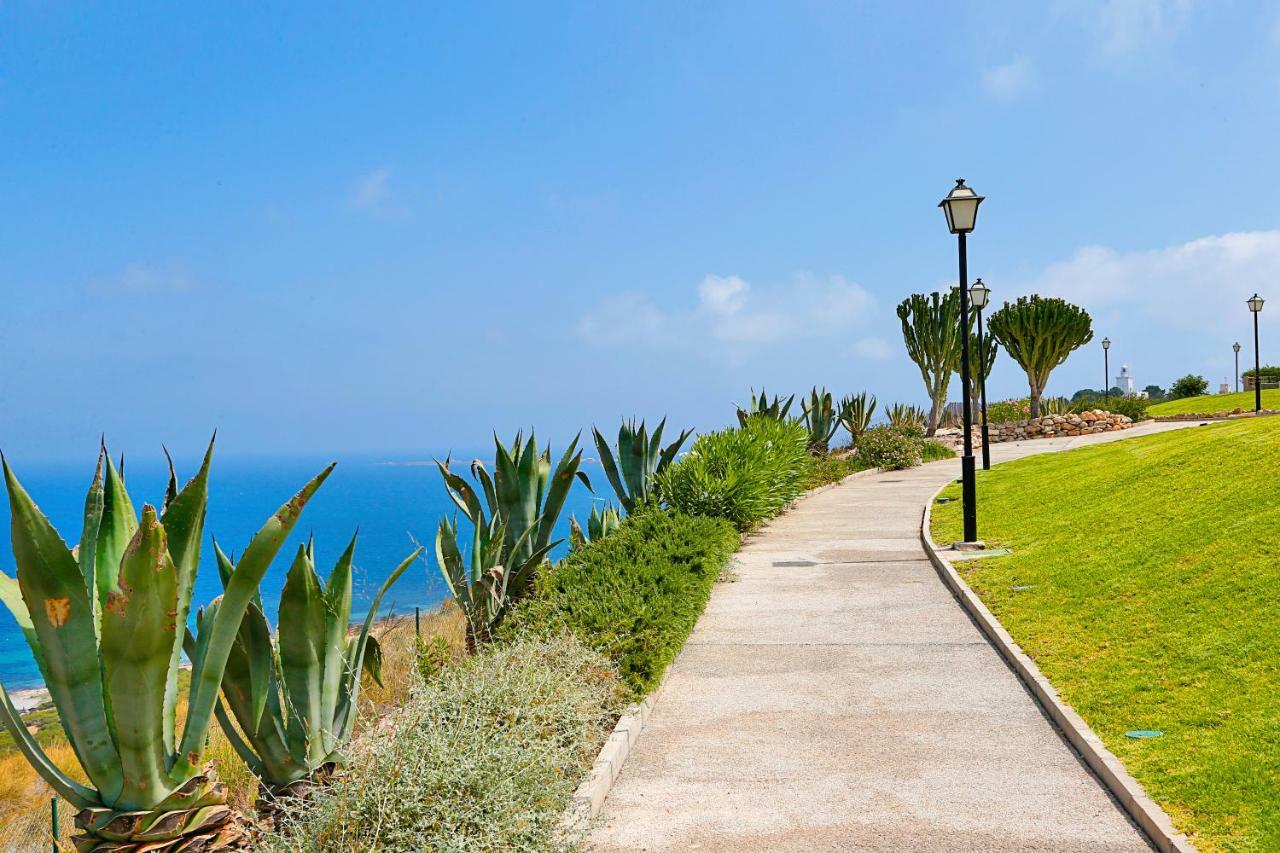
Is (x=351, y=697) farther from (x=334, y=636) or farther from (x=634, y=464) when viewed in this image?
(x=634, y=464)

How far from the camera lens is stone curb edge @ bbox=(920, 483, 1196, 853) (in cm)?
456

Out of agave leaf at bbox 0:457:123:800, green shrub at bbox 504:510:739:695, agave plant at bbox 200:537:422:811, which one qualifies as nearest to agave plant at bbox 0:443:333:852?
agave leaf at bbox 0:457:123:800

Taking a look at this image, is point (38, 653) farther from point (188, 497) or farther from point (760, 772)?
point (760, 772)

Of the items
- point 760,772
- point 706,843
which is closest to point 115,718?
point 706,843

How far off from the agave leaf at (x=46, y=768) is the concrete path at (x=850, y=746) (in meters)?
2.38

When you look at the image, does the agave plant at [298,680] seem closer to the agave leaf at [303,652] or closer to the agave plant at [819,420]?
the agave leaf at [303,652]

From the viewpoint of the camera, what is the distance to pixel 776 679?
24.6ft

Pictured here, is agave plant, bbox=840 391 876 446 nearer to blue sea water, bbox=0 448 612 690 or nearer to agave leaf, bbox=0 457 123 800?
blue sea water, bbox=0 448 612 690

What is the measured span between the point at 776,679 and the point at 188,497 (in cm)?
537

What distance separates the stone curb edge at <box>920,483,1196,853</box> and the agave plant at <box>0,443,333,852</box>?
4.34 meters

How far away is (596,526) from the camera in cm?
1225

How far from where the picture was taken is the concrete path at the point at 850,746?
4.75 meters

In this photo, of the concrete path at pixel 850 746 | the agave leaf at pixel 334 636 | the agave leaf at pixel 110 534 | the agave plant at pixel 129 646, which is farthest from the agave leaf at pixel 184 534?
the concrete path at pixel 850 746

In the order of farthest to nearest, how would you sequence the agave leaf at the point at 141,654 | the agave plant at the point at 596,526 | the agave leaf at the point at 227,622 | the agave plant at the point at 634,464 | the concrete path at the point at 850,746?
the agave plant at the point at 634,464, the agave plant at the point at 596,526, the concrete path at the point at 850,746, the agave leaf at the point at 227,622, the agave leaf at the point at 141,654
